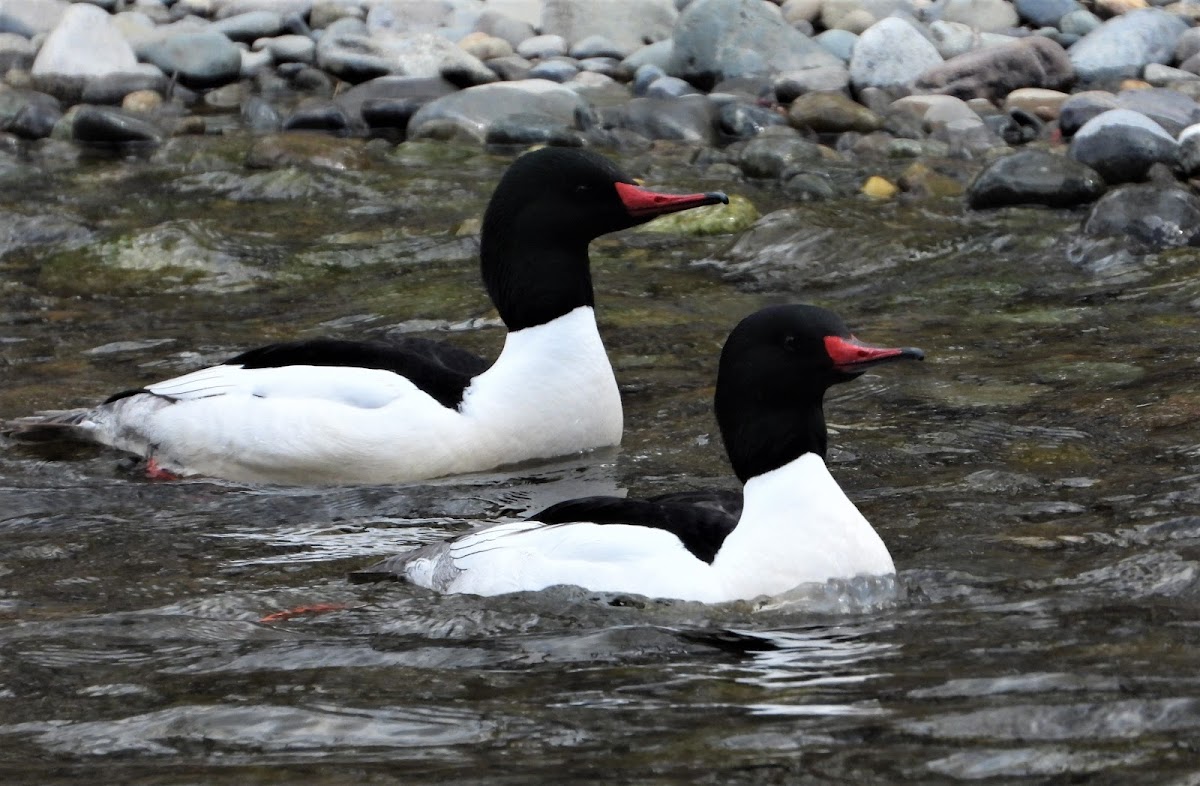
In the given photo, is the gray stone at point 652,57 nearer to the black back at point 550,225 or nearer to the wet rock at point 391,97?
the wet rock at point 391,97

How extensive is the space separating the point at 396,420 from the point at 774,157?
266 inches

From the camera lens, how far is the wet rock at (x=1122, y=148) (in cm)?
1202

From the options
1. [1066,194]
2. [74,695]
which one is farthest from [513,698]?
[1066,194]

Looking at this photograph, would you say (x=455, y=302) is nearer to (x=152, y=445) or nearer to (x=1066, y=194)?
(x=152, y=445)

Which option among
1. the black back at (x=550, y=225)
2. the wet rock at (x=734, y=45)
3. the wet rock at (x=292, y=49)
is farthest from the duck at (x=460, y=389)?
the wet rock at (x=292, y=49)

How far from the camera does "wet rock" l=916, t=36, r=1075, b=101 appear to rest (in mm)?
15398

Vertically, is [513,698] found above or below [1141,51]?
below

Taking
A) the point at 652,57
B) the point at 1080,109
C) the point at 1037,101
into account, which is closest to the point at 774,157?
the point at 1080,109

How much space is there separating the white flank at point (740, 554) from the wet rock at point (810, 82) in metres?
10.8

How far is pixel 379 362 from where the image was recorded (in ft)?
23.3

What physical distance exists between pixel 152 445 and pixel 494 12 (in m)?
11.6

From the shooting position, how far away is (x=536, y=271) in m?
7.21

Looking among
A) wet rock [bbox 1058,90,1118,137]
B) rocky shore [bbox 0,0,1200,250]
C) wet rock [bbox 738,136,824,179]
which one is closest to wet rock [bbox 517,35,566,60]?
rocky shore [bbox 0,0,1200,250]

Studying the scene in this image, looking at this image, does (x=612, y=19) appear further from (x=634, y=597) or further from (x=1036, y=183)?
(x=634, y=597)
